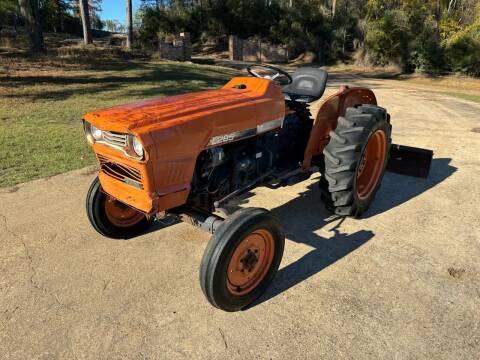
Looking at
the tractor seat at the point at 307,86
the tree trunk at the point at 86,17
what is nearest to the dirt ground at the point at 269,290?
the tractor seat at the point at 307,86

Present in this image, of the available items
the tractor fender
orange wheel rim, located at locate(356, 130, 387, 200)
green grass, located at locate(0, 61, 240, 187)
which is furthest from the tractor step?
green grass, located at locate(0, 61, 240, 187)

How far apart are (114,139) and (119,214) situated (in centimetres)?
103

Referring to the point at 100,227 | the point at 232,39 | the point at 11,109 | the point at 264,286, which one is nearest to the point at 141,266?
the point at 100,227

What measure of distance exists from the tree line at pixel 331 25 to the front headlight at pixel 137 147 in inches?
590

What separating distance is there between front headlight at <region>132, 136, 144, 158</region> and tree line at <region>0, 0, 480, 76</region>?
14984 mm

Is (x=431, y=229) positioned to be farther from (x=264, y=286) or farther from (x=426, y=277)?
(x=264, y=286)

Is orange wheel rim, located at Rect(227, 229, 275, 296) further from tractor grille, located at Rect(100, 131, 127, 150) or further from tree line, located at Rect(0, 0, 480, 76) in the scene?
tree line, located at Rect(0, 0, 480, 76)

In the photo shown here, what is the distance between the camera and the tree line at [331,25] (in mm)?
22297

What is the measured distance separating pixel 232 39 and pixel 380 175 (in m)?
28.2

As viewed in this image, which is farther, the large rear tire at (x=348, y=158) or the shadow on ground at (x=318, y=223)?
the large rear tire at (x=348, y=158)

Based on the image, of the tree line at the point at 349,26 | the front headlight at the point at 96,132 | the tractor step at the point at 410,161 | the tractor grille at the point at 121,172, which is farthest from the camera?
the tree line at the point at 349,26

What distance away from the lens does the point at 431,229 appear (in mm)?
3807

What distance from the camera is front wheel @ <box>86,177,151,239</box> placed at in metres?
3.29

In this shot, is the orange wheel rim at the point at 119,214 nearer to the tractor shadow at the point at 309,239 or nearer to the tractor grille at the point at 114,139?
the tractor grille at the point at 114,139
